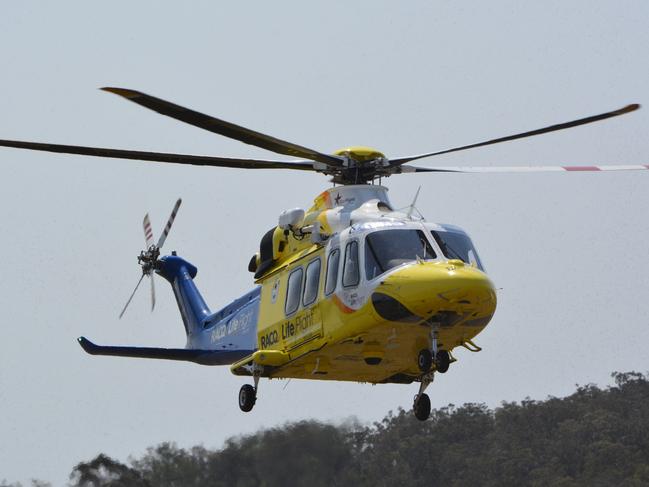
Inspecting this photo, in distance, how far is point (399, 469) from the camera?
3588 centimetres

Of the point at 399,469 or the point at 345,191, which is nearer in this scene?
the point at 345,191

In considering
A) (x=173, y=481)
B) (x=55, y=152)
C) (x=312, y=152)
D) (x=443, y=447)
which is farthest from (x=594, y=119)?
(x=443, y=447)

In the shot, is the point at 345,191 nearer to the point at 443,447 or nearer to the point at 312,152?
the point at 312,152

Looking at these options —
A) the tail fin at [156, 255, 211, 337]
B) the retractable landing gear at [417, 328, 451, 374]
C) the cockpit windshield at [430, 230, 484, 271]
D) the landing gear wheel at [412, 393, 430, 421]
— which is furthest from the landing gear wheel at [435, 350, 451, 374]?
the tail fin at [156, 255, 211, 337]

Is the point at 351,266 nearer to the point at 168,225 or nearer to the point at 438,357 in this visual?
the point at 438,357

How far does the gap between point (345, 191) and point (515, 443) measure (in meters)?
21.2

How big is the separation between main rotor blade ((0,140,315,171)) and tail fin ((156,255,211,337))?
19.2ft

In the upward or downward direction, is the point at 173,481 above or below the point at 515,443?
below

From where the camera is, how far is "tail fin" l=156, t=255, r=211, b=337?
Result: 27922 mm

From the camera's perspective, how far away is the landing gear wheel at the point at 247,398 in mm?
23109

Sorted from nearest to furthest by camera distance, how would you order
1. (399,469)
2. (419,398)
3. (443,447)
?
(419,398), (399,469), (443,447)

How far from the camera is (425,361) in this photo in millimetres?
20953

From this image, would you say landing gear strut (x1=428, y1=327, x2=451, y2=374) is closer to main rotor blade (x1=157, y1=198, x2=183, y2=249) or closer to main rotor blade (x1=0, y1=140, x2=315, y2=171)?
main rotor blade (x1=0, y1=140, x2=315, y2=171)

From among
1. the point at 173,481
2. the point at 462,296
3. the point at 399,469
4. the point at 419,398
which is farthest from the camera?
the point at 399,469
